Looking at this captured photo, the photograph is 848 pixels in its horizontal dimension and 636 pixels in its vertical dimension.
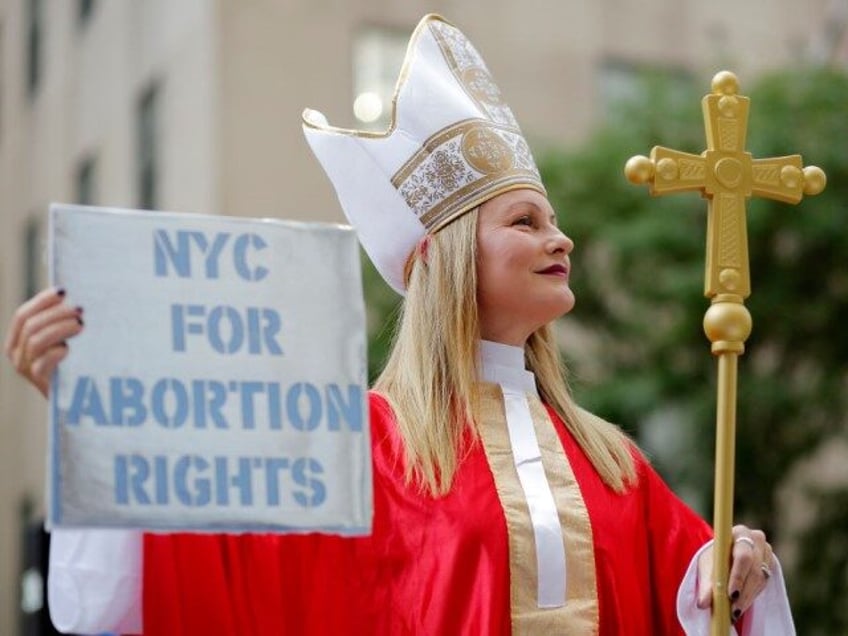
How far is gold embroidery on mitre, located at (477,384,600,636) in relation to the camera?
13.9 feet

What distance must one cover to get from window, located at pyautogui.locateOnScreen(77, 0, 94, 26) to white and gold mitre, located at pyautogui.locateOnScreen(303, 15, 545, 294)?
17.2m

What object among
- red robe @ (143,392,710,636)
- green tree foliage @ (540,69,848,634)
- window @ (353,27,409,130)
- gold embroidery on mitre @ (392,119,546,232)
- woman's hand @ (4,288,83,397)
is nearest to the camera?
woman's hand @ (4,288,83,397)

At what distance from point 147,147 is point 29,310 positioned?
16.1 metres

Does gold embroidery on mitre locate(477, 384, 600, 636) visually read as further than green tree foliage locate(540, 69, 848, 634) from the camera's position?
No

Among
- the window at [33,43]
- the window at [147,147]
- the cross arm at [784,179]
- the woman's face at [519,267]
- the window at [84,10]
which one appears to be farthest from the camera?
the window at [33,43]

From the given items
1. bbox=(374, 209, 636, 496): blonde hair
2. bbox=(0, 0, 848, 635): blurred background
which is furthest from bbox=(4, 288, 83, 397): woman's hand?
bbox=(0, 0, 848, 635): blurred background

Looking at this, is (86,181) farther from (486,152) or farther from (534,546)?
(534,546)

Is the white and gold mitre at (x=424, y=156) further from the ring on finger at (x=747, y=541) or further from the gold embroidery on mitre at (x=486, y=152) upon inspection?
the ring on finger at (x=747, y=541)

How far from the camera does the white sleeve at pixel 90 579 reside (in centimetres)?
379

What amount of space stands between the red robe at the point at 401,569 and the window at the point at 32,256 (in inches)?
744

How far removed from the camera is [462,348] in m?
4.59

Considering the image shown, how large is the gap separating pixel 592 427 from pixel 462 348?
411 mm

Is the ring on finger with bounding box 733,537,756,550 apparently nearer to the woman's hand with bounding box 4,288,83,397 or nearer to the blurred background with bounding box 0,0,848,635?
the woman's hand with bounding box 4,288,83,397

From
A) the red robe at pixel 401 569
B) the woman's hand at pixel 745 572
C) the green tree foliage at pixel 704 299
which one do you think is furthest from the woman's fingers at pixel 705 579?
the green tree foliage at pixel 704 299
